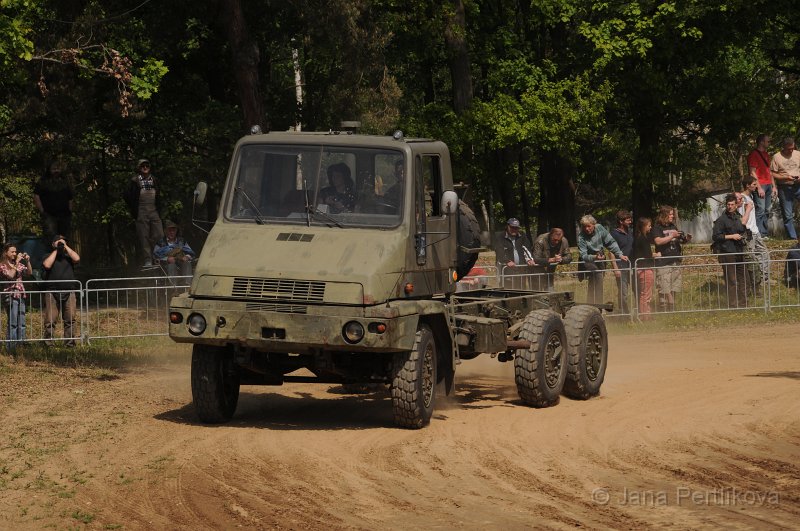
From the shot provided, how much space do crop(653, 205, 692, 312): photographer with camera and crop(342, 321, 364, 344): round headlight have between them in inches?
461

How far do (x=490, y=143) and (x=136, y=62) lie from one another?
29.5ft

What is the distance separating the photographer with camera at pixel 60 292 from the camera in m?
20.2

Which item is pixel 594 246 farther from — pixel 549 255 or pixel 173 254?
pixel 173 254

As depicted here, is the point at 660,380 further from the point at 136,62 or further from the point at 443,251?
the point at 136,62

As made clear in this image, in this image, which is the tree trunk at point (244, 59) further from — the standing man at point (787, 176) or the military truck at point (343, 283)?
the military truck at point (343, 283)

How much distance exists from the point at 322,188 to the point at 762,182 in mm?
14913

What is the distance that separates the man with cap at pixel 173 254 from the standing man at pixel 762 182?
10598 mm

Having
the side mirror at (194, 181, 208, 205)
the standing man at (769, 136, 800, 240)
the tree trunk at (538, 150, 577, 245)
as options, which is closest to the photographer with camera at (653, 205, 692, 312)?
the standing man at (769, 136, 800, 240)

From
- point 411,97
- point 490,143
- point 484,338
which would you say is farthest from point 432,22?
point 484,338

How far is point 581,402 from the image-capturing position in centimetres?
1551

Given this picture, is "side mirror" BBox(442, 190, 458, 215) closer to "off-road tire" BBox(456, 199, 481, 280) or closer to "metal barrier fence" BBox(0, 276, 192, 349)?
"off-road tire" BBox(456, 199, 481, 280)

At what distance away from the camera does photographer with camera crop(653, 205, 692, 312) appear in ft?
76.9

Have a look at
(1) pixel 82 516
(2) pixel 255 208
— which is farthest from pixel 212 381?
(1) pixel 82 516

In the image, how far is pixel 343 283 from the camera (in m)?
12.7
